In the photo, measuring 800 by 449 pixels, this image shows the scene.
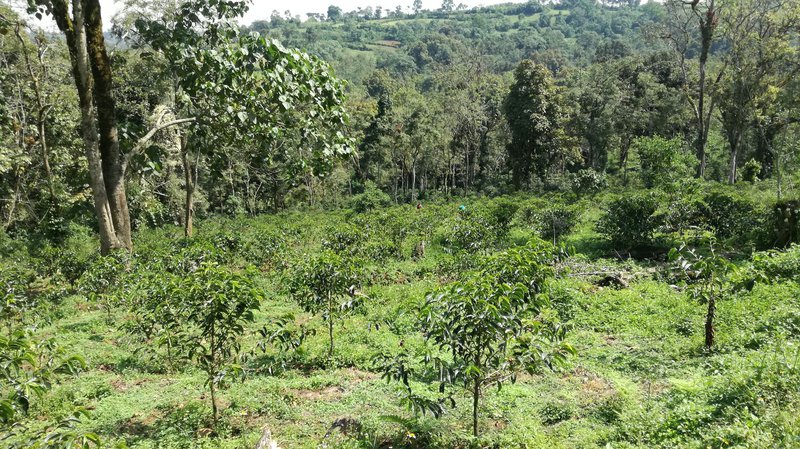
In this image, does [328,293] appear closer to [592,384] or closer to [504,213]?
[592,384]

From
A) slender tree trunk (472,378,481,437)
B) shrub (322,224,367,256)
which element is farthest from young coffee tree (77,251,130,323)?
slender tree trunk (472,378,481,437)

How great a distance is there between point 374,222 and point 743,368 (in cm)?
1581

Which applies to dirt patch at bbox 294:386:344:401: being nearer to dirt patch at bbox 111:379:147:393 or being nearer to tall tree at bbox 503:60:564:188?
dirt patch at bbox 111:379:147:393

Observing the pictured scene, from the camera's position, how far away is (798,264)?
33.5 ft

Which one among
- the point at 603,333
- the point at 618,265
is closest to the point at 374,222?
the point at 618,265

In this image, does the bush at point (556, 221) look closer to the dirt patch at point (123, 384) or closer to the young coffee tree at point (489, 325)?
the young coffee tree at point (489, 325)

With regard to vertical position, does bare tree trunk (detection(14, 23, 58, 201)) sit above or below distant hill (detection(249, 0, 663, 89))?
below

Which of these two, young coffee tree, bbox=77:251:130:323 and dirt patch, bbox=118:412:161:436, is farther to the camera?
young coffee tree, bbox=77:251:130:323

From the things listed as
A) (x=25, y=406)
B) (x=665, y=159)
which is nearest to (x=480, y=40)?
(x=665, y=159)

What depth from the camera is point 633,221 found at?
15.6 metres

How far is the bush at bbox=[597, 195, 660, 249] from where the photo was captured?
15461 mm

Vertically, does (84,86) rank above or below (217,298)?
above

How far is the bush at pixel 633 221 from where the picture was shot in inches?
609

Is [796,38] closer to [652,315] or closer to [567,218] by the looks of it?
[567,218]
